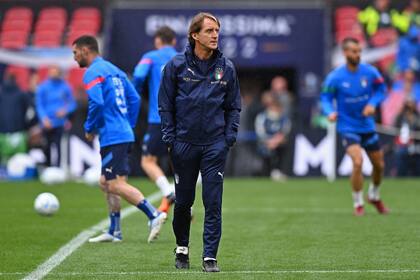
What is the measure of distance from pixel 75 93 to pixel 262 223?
48.3 ft

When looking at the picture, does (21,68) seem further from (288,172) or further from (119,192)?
(119,192)

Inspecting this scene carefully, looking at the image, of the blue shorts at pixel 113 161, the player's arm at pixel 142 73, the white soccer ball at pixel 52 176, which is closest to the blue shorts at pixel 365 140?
the player's arm at pixel 142 73

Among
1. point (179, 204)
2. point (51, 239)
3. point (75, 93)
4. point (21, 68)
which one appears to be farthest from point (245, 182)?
point (179, 204)

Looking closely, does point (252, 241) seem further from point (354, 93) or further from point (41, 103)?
point (41, 103)

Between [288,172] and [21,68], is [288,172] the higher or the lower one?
the lower one

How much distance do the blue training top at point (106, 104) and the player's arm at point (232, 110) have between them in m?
2.42

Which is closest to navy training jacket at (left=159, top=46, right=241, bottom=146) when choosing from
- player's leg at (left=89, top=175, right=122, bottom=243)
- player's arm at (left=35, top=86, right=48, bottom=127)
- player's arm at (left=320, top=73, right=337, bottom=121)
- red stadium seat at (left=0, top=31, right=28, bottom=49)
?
player's leg at (left=89, top=175, right=122, bottom=243)

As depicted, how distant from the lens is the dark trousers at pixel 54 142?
922 inches

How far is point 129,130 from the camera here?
11.6m

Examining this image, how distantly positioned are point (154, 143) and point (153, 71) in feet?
3.12

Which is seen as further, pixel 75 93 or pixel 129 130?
pixel 75 93

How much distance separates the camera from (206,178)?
30.2 feet

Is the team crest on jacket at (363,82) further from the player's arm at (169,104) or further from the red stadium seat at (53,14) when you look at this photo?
the red stadium seat at (53,14)

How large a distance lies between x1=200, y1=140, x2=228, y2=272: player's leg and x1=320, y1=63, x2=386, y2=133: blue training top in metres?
6.17
